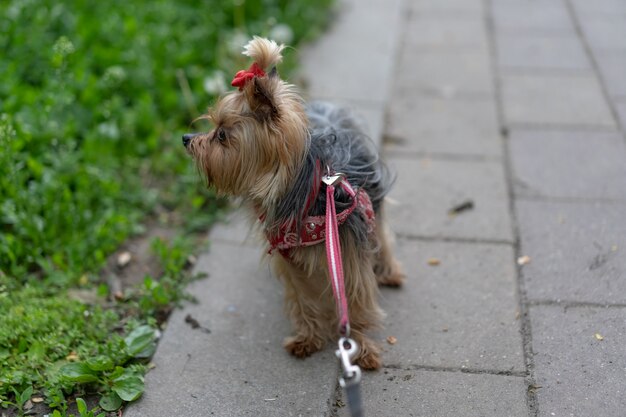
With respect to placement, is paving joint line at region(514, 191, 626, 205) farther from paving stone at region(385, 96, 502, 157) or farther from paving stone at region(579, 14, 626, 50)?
paving stone at region(579, 14, 626, 50)

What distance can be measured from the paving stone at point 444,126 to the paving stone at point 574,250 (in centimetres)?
90

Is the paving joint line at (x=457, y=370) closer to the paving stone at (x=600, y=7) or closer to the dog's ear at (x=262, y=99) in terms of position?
the dog's ear at (x=262, y=99)

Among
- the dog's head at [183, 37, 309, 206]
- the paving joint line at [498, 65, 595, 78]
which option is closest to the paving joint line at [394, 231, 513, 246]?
the dog's head at [183, 37, 309, 206]

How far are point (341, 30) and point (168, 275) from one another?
411 cm

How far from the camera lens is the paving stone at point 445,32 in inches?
284

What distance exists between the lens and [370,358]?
3.49 metres

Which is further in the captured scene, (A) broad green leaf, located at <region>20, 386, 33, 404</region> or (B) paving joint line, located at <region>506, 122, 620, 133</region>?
(B) paving joint line, located at <region>506, 122, 620, 133</region>

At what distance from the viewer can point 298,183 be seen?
10.3 feet

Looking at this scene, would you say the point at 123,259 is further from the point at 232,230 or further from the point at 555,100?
the point at 555,100

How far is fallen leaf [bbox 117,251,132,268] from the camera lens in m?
4.43

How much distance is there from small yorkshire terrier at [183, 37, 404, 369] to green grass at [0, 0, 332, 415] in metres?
0.87

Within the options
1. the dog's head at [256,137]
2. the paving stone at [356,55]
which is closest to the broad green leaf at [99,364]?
the dog's head at [256,137]

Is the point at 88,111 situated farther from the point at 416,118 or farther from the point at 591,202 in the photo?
the point at 591,202

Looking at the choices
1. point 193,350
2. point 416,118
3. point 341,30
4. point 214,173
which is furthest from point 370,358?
point 341,30
